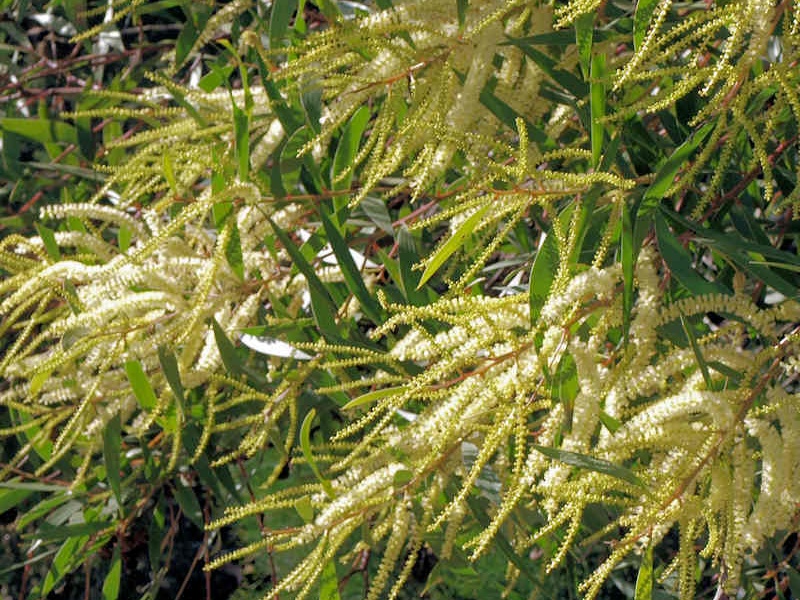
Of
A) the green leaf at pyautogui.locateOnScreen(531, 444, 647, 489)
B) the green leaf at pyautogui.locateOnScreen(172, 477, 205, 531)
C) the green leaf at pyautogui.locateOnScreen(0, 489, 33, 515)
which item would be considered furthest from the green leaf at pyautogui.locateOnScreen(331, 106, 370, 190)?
the green leaf at pyautogui.locateOnScreen(0, 489, 33, 515)

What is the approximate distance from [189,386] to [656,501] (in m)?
0.81

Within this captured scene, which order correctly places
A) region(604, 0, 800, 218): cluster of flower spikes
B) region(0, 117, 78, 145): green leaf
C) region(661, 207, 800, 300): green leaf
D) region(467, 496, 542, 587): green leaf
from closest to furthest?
region(604, 0, 800, 218): cluster of flower spikes < region(661, 207, 800, 300): green leaf < region(467, 496, 542, 587): green leaf < region(0, 117, 78, 145): green leaf

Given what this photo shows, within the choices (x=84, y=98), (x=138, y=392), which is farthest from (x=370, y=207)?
(x=84, y=98)

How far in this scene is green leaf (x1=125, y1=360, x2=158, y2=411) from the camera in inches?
61.3

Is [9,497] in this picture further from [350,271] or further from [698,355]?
[698,355]

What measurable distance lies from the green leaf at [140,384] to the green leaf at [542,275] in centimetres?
63

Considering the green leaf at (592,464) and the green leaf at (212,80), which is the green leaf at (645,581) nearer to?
the green leaf at (592,464)

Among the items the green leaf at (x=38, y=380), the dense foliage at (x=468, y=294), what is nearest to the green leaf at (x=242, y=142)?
the dense foliage at (x=468, y=294)

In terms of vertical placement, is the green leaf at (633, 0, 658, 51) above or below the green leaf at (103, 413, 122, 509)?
above

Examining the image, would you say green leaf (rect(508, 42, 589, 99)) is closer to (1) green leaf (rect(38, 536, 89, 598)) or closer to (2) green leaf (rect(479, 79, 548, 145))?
(2) green leaf (rect(479, 79, 548, 145))

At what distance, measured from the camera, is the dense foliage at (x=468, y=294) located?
110cm

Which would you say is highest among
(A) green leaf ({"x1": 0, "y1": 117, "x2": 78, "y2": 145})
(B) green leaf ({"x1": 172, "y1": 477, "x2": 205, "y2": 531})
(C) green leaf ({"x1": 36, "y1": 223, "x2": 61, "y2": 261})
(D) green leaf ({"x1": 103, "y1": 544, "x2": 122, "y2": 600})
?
(A) green leaf ({"x1": 0, "y1": 117, "x2": 78, "y2": 145})

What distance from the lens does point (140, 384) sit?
5.18 feet

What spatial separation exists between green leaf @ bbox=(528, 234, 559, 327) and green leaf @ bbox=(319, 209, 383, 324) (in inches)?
13.8
